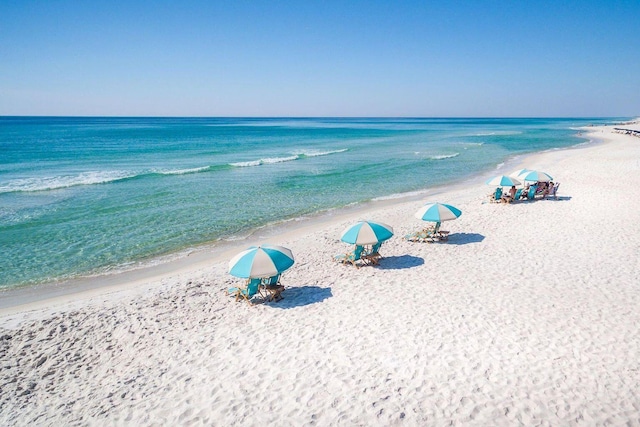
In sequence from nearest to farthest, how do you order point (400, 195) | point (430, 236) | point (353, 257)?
1. point (353, 257)
2. point (430, 236)
3. point (400, 195)

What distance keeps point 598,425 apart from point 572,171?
2639 cm

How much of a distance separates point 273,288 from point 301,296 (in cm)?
78

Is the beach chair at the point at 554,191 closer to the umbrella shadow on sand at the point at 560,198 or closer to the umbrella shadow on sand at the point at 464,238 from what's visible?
the umbrella shadow on sand at the point at 560,198

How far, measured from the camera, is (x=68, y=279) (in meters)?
11.9

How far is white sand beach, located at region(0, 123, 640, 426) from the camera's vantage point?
5773 millimetres

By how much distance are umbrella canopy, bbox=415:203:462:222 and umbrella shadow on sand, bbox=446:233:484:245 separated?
105 cm

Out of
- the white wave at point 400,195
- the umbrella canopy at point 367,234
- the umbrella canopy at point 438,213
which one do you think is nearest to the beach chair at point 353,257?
the umbrella canopy at point 367,234

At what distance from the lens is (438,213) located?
13008 mm

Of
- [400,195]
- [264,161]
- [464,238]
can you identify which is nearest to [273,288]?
[464,238]

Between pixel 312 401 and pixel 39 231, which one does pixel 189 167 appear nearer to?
pixel 39 231

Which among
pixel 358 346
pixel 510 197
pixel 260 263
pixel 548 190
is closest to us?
pixel 358 346

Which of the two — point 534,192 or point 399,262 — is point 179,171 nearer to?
point 399,262

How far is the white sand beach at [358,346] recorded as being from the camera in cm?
577

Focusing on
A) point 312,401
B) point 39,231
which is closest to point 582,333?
point 312,401
